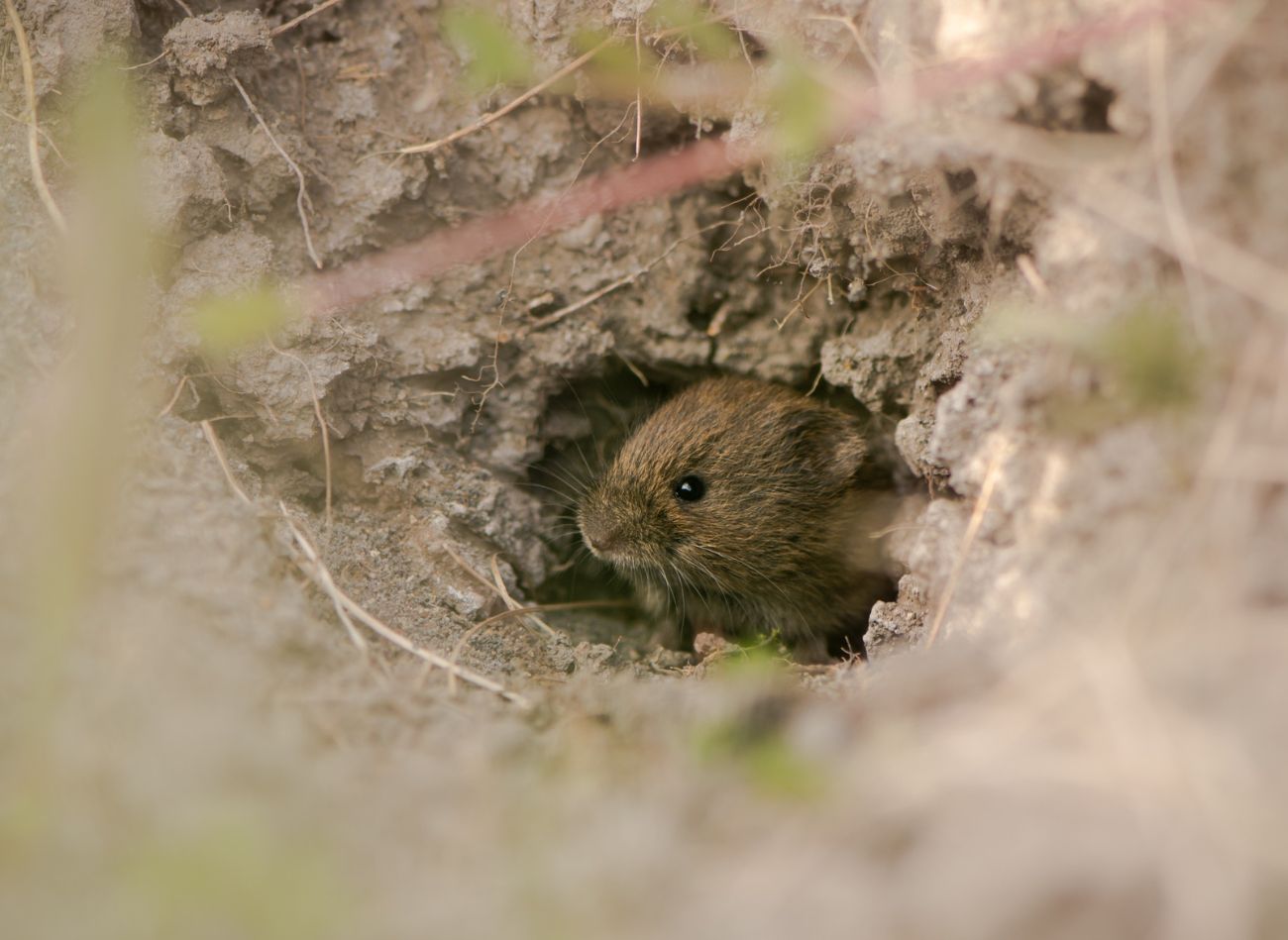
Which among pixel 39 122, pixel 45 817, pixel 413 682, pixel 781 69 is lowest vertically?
pixel 413 682

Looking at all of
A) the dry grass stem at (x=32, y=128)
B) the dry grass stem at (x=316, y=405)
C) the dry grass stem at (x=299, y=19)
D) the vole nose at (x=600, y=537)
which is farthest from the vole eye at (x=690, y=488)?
Answer: the dry grass stem at (x=32, y=128)

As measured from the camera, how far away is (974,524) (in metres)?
2.69

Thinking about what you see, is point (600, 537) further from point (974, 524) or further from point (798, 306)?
point (974, 524)

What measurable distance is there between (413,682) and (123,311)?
1.11 metres

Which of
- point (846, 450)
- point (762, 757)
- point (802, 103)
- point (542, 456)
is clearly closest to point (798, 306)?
point (846, 450)

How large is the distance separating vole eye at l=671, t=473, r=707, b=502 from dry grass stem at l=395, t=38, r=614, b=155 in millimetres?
1638

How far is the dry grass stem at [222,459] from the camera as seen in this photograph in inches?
113

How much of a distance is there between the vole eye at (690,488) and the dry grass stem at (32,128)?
2439mm

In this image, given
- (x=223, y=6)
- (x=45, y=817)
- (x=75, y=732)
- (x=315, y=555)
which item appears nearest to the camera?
(x=45, y=817)

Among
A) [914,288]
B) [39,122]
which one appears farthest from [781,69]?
[39,122]

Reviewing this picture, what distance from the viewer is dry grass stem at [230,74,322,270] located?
3418mm

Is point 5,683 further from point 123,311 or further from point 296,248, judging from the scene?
point 296,248

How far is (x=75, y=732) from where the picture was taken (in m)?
1.85

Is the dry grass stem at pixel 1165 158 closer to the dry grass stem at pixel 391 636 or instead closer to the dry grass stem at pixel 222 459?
the dry grass stem at pixel 391 636
